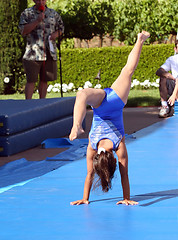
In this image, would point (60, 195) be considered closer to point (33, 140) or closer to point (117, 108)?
point (117, 108)

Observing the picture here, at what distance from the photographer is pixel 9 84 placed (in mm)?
16281

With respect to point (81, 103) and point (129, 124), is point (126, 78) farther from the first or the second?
point (129, 124)

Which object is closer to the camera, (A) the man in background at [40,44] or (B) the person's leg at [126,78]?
(B) the person's leg at [126,78]

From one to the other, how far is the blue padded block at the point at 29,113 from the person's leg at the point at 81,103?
2.68 m

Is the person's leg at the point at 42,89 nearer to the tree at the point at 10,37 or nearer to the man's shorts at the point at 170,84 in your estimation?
the man's shorts at the point at 170,84

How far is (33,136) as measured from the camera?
6969 millimetres

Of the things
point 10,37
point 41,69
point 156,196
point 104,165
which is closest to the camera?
point 104,165

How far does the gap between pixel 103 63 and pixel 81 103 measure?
1501cm

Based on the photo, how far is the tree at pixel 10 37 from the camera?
604 inches

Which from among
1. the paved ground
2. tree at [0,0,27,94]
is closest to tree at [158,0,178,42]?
tree at [0,0,27,94]

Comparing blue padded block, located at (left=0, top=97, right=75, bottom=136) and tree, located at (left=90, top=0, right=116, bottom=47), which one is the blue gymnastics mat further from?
tree, located at (left=90, top=0, right=116, bottom=47)

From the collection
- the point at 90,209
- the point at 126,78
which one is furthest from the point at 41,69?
the point at 90,209

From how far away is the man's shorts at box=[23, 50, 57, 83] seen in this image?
31.8 feet

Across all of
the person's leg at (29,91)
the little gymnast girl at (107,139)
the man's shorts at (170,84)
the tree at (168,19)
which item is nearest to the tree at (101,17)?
the tree at (168,19)
